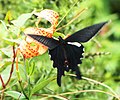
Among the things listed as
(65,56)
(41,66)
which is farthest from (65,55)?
(41,66)

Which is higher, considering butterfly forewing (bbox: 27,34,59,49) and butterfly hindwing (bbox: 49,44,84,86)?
butterfly forewing (bbox: 27,34,59,49)

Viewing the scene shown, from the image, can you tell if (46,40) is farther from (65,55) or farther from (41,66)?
(41,66)

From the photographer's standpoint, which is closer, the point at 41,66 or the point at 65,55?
the point at 65,55

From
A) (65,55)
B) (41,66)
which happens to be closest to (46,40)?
(65,55)

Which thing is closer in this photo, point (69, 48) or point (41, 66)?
point (69, 48)

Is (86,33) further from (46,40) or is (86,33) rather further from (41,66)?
(41,66)

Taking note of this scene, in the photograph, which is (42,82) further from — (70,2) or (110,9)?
(110,9)

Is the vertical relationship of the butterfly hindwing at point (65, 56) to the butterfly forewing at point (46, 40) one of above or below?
below

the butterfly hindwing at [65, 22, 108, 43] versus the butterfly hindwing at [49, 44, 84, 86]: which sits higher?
the butterfly hindwing at [65, 22, 108, 43]
